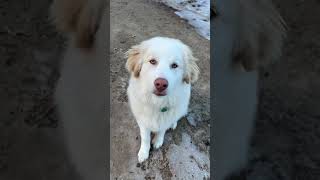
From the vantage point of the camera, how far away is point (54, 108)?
529 millimetres

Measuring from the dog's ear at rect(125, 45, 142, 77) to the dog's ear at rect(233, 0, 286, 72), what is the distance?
0.14 meters

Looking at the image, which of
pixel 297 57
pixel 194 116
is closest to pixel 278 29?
pixel 297 57

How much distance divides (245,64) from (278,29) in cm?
8

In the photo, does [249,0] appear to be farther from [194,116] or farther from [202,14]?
[194,116]

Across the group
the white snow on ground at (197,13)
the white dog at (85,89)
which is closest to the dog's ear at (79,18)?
the white dog at (85,89)

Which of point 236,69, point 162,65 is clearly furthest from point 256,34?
point 162,65

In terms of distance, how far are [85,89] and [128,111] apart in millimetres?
67

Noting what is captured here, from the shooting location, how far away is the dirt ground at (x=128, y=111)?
53 cm

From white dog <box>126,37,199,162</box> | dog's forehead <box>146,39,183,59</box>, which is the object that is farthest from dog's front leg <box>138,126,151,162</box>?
dog's forehead <box>146,39,183,59</box>

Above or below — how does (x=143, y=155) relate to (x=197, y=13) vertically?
below

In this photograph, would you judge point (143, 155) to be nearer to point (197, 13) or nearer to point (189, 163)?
point (189, 163)

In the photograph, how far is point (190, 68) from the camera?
0.49 meters

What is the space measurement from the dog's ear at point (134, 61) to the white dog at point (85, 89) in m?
0.05

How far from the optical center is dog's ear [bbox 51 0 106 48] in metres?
0.52
